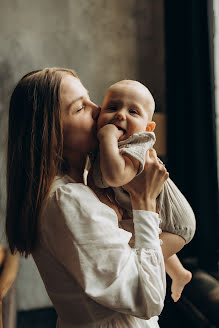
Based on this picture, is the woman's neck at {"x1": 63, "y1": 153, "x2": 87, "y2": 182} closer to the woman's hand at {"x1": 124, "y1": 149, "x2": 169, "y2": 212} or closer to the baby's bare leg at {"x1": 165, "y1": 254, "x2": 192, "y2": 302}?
the woman's hand at {"x1": 124, "y1": 149, "x2": 169, "y2": 212}

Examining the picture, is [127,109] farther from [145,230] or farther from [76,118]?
[145,230]

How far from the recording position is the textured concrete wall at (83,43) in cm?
347

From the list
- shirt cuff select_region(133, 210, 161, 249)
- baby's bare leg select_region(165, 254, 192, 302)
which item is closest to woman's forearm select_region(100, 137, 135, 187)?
shirt cuff select_region(133, 210, 161, 249)

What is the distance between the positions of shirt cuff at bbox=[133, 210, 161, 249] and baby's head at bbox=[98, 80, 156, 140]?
240 millimetres

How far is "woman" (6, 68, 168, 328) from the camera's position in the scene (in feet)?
2.94

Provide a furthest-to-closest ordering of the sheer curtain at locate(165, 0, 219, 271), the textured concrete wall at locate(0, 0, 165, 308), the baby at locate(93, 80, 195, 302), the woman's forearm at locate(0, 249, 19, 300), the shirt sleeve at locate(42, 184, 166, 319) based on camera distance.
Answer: the textured concrete wall at locate(0, 0, 165, 308) < the sheer curtain at locate(165, 0, 219, 271) < the woman's forearm at locate(0, 249, 19, 300) < the baby at locate(93, 80, 195, 302) < the shirt sleeve at locate(42, 184, 166, 319)

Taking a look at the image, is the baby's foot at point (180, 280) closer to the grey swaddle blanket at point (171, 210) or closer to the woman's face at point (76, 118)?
the grey swaddle blanket at point (171, 210)

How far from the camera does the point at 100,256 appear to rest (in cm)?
89

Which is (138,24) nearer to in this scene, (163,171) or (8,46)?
(8,46)

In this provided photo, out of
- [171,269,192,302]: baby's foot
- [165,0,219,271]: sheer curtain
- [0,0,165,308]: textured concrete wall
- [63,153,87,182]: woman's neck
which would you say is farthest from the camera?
[0,0,165,308]: textured concrete wall

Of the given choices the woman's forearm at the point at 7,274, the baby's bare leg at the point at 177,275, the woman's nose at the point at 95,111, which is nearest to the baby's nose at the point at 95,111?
the woman's nose at the point at 95,111

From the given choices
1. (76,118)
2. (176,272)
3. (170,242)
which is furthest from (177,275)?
(76,118)

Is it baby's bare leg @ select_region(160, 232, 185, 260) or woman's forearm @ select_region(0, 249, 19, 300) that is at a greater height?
A: baby's bare leg @ select_region(160, 232, 185, 260)

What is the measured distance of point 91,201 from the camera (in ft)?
3.07
